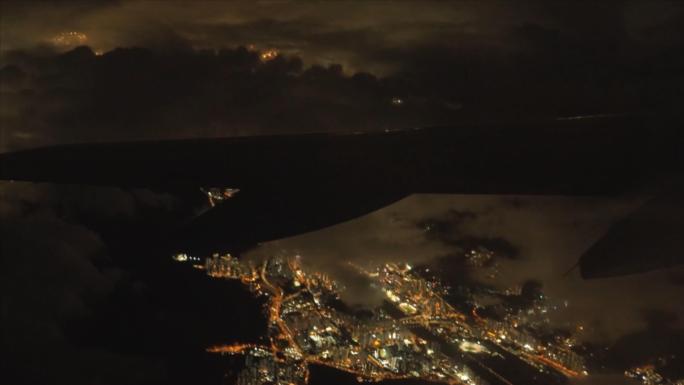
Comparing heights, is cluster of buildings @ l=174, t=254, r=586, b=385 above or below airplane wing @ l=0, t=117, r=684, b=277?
below

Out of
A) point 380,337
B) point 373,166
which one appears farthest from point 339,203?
point 380,337

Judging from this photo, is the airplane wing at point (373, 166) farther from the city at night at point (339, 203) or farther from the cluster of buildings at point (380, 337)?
the cluster of buildings at point (380, 337)

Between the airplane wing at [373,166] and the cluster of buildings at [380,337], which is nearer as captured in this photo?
the airplane wing at [373,166]

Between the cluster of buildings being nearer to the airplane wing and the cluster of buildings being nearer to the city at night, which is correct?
the city at night

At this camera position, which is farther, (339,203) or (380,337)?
(380,337)

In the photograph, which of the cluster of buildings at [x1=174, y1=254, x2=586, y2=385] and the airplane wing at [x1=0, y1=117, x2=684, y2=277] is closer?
the airplane wing at [x1=0, y1=117, x2=684, y2=277]

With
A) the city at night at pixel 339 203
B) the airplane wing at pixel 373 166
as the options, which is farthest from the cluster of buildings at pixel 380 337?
the airplane wing at pixel 373 166

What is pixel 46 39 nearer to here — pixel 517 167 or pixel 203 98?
pixel 203 98

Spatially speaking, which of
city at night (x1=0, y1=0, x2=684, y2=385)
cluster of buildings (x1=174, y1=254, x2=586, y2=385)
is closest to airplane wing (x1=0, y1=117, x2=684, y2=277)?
city at night (x1=0, y1=0, x2=684, y2=385)

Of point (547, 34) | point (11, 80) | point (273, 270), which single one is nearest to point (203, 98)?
point (11, 80)

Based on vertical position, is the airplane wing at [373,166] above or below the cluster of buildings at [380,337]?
above

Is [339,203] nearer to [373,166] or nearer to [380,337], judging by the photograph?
[373,166]
